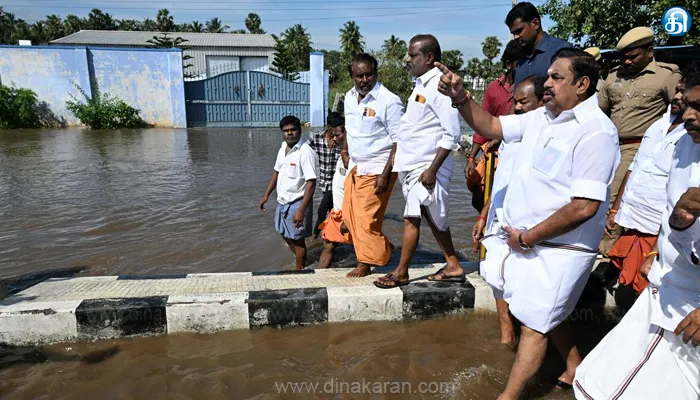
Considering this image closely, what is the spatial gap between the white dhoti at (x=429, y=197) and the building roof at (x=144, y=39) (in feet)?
110

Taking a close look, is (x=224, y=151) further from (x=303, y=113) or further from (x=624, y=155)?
(x=624, y=155)

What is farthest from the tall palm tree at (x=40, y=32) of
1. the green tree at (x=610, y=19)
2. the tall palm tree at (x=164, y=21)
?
the green tree at (x=610, y=19)

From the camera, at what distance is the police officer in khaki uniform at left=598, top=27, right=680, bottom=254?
11.7 ft

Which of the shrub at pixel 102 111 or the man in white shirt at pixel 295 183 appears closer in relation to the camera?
the man in white shirt at pixel 295 183

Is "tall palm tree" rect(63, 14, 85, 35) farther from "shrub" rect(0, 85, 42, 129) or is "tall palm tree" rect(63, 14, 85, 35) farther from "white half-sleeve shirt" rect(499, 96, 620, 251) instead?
"white half-sleeve shirt" rect(499, 96, 620, 251)

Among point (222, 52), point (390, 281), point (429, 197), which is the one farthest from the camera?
point (222, 52)

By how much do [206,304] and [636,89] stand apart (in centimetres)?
368

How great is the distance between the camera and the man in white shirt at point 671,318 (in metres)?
1.60

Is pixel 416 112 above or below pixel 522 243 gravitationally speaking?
above

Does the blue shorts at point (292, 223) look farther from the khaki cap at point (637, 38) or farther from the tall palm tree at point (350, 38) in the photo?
the tall palm tree at point (350, 38)

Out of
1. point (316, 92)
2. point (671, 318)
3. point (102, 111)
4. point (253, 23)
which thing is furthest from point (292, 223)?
point (253, 23)

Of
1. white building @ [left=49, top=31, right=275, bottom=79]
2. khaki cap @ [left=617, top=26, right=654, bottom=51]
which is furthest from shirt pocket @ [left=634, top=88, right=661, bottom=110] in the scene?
white building @ [left=49, top=31, right=275, bottom=79]

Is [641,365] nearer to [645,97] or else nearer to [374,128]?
[374,128]

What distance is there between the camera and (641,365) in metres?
1.77
